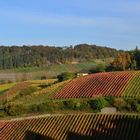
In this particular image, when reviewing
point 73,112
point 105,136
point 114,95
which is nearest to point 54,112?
point 73,112

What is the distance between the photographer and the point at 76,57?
6978 inches

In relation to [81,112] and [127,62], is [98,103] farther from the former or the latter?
[127,62]

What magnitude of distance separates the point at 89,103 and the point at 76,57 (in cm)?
14954

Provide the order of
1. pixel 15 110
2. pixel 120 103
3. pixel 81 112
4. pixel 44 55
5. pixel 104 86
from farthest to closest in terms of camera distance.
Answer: pixel 44 55, pixel 104 86, pixel 15 110, pixel 81 112, pixel 120 103

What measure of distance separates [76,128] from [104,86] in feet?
22.3

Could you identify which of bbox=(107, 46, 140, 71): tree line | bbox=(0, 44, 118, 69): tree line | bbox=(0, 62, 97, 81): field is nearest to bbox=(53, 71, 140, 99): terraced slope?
bbox=(107, 46, 140, 71): tree line

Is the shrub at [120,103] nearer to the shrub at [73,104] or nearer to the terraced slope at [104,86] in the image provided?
the terraced slope at [104,86]

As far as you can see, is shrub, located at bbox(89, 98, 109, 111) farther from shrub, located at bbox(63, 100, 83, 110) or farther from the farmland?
shrub, located at bbox(63, 100, 83, 110)

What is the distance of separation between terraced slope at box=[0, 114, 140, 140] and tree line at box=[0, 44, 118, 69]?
119429mm

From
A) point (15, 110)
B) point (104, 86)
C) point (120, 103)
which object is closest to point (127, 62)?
point (104, 86)

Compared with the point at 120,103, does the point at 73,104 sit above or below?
below

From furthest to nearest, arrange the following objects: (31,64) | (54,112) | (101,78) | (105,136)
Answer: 1. (31,64)
2. (101,78)
3. (54,112)
4. (105,136)

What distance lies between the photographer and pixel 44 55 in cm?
17088

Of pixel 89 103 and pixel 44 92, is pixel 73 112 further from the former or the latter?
pixel 44 92
